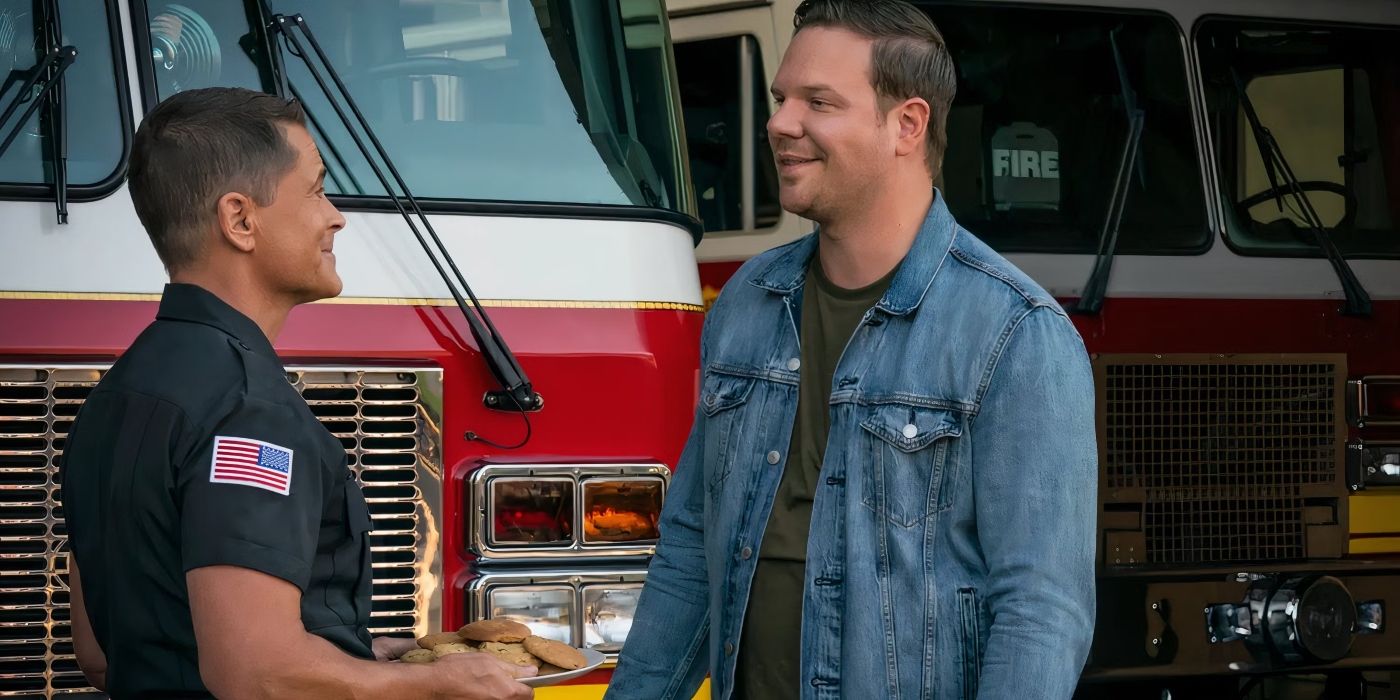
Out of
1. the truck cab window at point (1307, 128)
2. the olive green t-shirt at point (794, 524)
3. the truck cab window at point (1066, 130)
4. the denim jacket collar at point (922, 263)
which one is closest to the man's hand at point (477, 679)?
the olive green t-shirt at point (794, 524)

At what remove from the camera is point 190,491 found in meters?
1.98

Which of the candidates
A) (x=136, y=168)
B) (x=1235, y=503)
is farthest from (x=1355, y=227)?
(x=136, y=168)

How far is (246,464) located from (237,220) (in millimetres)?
317

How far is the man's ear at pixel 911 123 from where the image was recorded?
245 cm

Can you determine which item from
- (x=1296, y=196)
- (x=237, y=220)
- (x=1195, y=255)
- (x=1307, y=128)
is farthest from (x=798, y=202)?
(x=1307, y=128)

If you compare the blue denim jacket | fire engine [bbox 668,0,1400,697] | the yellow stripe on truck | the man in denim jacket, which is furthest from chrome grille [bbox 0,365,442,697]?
fire engine [bbox 668,0,1400,697]

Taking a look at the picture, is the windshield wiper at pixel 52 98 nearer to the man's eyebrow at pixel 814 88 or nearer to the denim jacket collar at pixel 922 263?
the man's eyebrow at pixel 814 88

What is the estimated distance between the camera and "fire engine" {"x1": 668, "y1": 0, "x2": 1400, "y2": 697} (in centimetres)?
546

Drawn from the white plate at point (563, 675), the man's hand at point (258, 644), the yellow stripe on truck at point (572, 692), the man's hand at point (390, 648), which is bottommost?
the yellow stripe on truck at point (572, 692)

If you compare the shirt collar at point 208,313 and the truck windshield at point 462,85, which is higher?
the truck windshield at point 462,85

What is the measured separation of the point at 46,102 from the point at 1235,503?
365 cm

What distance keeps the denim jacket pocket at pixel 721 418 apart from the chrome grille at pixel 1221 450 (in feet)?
9.76

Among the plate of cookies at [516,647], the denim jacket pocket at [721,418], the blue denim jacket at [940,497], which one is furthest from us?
the plate of cookies at [516,647]

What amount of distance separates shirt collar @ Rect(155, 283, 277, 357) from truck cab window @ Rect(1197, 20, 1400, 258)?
4.33 metres
